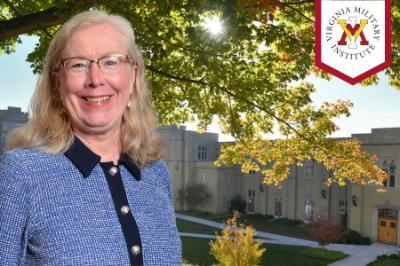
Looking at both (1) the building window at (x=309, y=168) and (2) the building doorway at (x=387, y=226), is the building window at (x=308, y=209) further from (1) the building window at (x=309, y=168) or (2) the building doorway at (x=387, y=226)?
(2) the building doorway at (x=387, y=226)

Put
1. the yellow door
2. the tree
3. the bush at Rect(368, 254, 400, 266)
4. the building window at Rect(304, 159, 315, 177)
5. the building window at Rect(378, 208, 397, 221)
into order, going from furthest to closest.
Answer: the building window at Rect(304, 159, 315, 177), the building window at Rect(378, 208, 397, 221), the yellow door, the bush at Rect(368, 254, 400, 266), the tree

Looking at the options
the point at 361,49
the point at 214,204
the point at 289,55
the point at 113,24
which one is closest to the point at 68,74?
the point at 113,24

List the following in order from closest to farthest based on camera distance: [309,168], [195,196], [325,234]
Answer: [325,234]
[309,168]
[195,196]

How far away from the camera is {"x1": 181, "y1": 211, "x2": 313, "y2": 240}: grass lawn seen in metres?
33.7

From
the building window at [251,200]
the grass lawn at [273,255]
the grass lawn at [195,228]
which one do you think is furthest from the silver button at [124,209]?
the building window at [251,200]

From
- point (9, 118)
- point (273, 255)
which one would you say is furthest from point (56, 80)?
point (9, 118)

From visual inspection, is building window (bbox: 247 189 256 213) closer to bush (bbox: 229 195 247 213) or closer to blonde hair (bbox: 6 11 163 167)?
bush (bbox: 229 195 247 213)

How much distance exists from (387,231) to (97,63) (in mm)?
31063

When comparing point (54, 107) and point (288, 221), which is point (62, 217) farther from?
point (288, 221)

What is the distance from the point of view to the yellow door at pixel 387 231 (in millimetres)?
30000

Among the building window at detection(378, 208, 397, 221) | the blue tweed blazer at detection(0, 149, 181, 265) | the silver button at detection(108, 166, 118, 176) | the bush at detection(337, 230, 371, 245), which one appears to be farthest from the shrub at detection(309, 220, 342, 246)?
the silver button at detection(108, 166, 118, 176)

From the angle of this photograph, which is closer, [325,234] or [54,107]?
[54,107]

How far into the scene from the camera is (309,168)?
3741 centimetres

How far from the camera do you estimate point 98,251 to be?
2125mm
